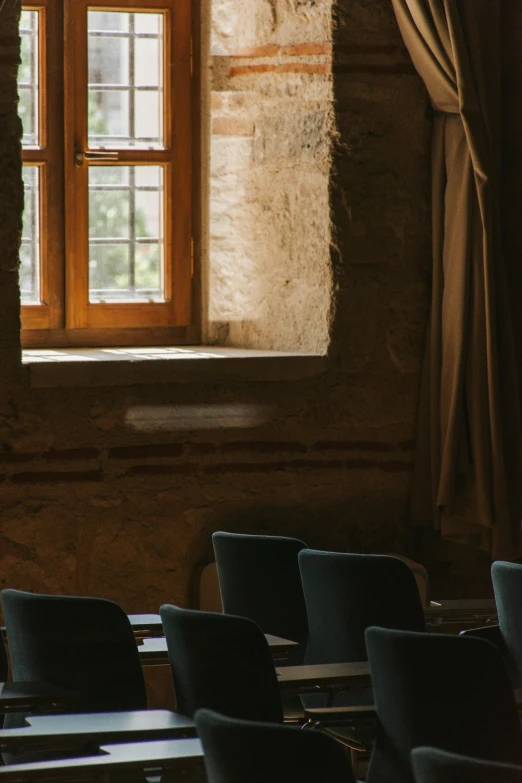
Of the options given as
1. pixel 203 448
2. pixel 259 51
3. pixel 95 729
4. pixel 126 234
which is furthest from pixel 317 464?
pixel 95 729

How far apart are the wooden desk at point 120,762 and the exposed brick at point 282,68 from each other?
10.6ft

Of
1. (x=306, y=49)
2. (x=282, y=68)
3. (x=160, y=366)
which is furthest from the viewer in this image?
(x=282, y=68)

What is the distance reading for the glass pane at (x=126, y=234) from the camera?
5289 mm

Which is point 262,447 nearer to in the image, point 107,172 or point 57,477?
point 57,477

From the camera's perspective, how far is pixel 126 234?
5.35m

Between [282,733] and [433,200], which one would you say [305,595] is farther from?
[433,200]

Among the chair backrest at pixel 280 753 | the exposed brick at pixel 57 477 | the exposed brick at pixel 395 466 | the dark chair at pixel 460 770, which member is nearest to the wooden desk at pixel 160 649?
the chair backrest at pixel 280 753

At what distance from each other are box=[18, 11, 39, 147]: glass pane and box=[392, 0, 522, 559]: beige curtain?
4.72 feet

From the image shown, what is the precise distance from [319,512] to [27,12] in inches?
90.0

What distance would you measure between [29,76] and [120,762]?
3645 mm

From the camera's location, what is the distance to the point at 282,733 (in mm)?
1950

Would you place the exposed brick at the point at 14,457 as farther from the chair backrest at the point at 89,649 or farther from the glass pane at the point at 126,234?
the chair backrest at the point at 89,649

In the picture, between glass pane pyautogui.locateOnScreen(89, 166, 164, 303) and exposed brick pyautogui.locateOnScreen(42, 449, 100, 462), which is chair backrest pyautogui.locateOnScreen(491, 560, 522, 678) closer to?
exposed brick pyautogui.locateOnScreen(42, 449, 100, 462)

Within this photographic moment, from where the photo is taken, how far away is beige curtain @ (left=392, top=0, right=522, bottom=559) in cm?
480
